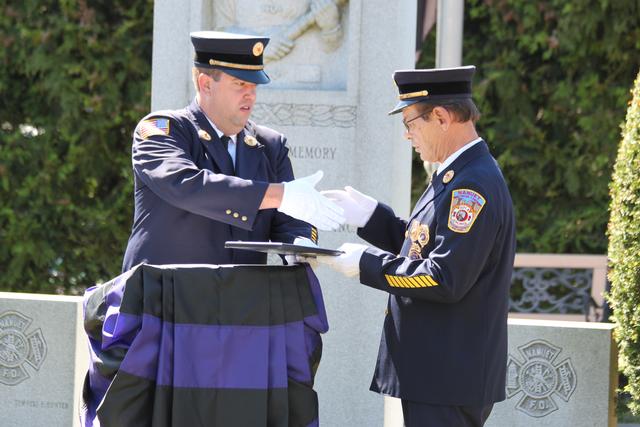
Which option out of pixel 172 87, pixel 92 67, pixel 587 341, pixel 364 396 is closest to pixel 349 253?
pixel 587 341

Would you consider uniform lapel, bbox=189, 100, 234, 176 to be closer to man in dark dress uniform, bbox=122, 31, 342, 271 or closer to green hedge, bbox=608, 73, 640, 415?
man in dark dress uniform, bbox=122, 31, 342, 271

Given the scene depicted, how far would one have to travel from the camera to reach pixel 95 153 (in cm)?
846

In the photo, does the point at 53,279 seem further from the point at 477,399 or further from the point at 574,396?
the point at 477,399

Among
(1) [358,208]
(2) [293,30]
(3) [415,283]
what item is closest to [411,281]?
(3) [415,283]

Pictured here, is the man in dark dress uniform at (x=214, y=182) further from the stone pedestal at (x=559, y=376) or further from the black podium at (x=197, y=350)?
the stone pedestal at (x=559, y=376)

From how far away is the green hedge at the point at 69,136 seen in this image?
825 cm

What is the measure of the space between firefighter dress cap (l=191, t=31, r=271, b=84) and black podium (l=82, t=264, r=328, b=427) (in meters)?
0.67

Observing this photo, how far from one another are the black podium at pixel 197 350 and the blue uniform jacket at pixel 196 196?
0.22 m

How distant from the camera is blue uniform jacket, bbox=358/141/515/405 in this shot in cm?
326

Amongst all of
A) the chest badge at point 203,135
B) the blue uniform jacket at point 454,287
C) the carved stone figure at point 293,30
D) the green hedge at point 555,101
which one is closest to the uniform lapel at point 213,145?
the chest badge at point 203,135

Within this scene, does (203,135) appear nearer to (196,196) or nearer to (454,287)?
(196,196)

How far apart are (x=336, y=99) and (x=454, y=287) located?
2957mm

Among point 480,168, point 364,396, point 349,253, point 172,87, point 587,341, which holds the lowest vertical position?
point 364,396

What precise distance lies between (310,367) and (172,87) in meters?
3.21
